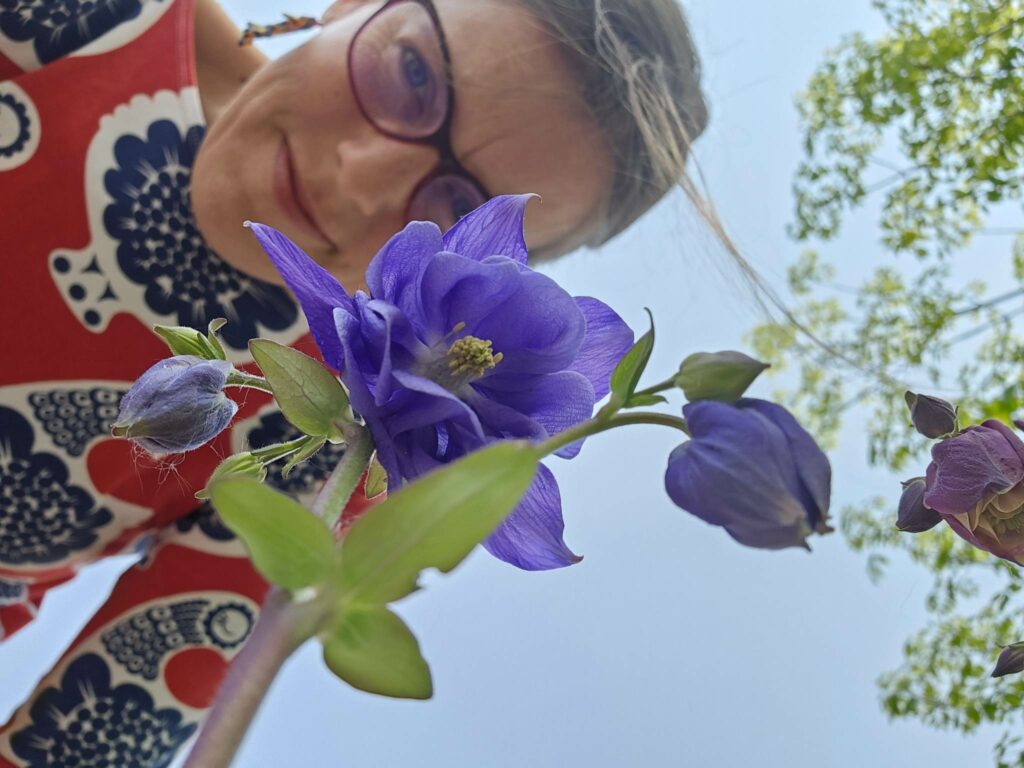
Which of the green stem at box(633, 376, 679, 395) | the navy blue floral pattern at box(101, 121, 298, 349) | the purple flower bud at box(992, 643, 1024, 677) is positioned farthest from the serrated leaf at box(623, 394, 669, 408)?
the navy blue floral pattern at box(101, 121, 298, 349)

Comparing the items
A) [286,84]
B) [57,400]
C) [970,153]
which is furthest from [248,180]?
[970,153]

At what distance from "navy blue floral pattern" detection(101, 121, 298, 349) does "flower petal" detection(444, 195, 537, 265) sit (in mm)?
443

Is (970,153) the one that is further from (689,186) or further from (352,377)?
(352,377)

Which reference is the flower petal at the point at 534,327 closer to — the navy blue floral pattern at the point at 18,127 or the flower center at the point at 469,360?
the flower center at the point at 469,360

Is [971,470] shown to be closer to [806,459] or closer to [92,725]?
[806,459]

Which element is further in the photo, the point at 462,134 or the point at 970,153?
the point at 970,153

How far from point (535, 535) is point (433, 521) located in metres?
0.09

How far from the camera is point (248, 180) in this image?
0.61m

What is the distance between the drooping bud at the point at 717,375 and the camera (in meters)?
0.18

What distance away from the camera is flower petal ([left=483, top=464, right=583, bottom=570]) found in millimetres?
216

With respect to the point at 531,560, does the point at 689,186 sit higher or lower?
higher

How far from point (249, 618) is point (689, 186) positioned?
44 cm

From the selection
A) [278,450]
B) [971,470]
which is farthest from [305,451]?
[971,470]

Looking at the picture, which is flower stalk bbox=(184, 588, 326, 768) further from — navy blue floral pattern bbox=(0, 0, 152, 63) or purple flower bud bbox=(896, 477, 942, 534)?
navy blue floral pattern bbox=(0, 0, 152, 63)
